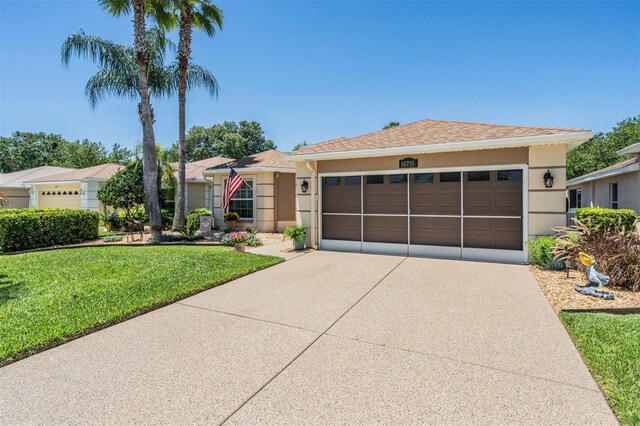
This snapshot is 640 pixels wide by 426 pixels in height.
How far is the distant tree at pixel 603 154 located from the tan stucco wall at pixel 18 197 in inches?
1735

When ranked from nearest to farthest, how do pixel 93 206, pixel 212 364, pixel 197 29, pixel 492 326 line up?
pixel 212 364 < pixel 492 326 < pixel 197 29 < pixel 93 206

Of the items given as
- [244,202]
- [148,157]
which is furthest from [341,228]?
[148,157]

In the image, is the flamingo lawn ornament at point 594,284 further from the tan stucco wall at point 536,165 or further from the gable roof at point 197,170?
the gable roof at point 197,170

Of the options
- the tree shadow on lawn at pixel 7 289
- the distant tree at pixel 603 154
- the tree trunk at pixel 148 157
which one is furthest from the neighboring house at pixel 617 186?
the tree shadow on lawn at pixel 7 289

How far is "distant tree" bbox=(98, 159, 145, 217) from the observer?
15289mm

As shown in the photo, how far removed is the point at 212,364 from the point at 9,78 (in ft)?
60.3

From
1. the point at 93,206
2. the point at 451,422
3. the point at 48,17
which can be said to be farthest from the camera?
the point at 93,206

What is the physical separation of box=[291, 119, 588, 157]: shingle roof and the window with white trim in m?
11.8

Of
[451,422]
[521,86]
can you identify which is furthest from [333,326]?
[521,86]

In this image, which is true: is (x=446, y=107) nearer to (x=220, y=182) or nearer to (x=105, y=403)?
(x=220, y=182)

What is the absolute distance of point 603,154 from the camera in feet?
90.2

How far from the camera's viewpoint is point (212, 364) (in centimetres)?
325

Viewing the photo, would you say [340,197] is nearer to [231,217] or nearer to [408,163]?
[408,163]

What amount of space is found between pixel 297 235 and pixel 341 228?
4.87 feet
